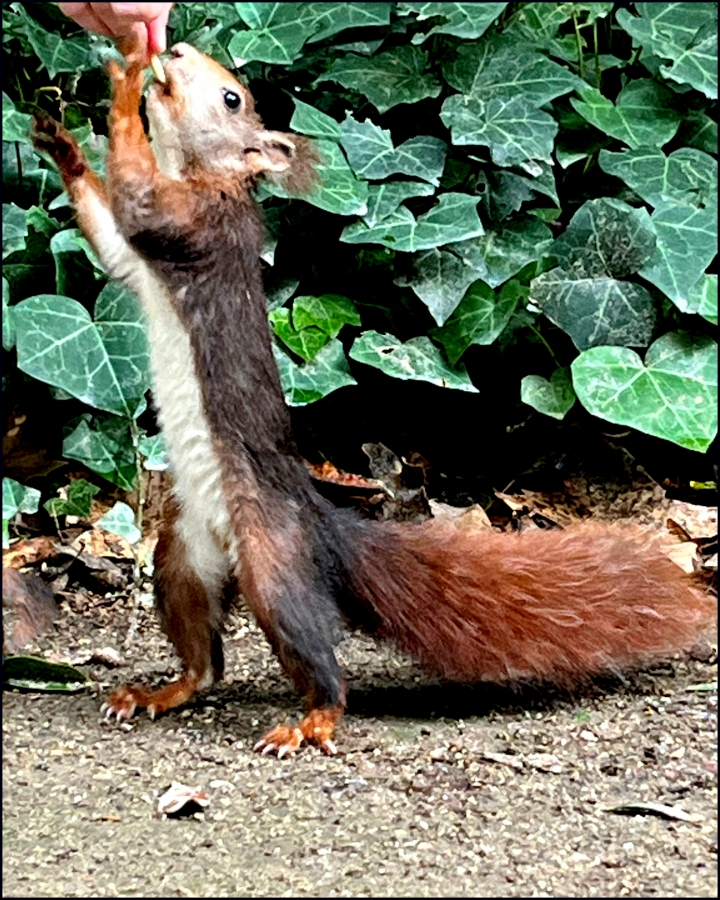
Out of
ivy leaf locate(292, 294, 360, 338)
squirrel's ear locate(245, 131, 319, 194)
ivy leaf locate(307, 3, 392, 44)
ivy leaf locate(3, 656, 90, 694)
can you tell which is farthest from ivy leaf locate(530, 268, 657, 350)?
ivy leaf locate(3, 656, 90, 694)

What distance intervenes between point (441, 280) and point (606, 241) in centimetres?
48

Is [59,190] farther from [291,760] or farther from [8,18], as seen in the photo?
[291,760]

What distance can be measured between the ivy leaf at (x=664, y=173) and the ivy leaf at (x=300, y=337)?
0.98m

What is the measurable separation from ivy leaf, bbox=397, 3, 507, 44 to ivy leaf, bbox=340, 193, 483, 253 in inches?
18.3

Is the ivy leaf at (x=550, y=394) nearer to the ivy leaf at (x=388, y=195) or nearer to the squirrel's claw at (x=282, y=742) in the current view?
the ivy leaf at (x=388, y=195)

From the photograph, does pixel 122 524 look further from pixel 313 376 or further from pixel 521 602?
pixel 521 602

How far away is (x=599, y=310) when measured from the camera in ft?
12.4

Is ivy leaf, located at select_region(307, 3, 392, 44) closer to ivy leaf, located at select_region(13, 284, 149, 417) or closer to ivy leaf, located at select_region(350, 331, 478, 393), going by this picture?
ivy leaf, located at select_region(350, 331, 478, 393)

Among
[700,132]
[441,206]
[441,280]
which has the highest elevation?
[700,132]

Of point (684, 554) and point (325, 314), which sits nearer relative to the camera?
point (684, 554)

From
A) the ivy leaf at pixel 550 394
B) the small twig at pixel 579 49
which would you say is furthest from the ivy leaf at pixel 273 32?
the ivy leaf at pixel 550 394

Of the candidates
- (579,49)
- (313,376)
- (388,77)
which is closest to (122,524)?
(313,376)

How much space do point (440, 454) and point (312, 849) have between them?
246 cm

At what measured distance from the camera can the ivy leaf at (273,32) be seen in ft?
12.0
